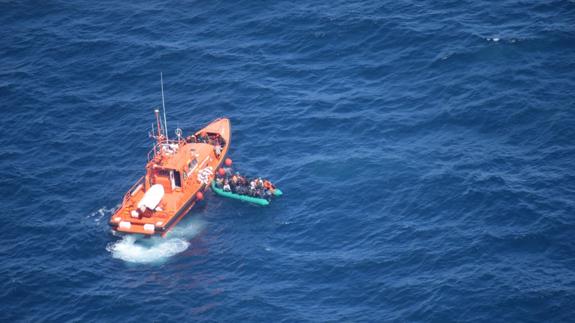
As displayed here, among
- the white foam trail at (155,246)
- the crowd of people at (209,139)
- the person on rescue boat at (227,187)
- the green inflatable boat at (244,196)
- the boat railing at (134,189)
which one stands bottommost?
the white foam trail at (155,246)

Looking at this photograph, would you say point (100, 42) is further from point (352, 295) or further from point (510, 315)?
point (510, 315)

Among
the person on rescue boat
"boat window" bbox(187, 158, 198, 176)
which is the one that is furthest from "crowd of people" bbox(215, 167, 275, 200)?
"boat window" bbox(187, 158, 198, 176)

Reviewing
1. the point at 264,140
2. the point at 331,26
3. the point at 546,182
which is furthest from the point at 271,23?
the point at 546,182

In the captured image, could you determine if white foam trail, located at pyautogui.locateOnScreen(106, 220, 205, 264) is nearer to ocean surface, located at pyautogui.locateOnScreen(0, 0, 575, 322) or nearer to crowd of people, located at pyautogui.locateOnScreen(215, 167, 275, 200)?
ocean surface, located at pyautogui.locateOnScreen(0, 0, 575, 322)

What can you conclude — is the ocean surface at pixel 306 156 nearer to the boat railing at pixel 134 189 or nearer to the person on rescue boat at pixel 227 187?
the person on rescue boat at pixel 227 187

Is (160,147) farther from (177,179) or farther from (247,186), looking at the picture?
(247,186)

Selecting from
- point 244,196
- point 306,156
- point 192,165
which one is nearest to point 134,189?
point 192,165

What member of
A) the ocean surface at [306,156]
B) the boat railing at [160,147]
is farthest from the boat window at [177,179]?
the ocean surface at [306,156]
